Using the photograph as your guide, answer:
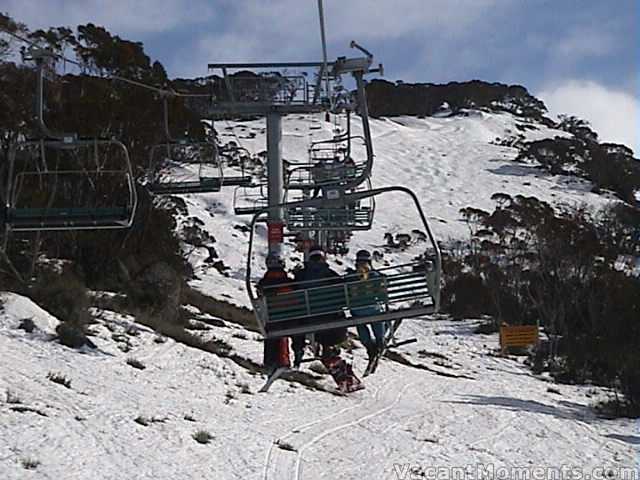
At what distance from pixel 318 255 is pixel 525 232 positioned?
3464 cm

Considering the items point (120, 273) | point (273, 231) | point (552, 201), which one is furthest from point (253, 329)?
point (552, 201)

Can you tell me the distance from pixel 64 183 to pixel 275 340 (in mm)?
13345

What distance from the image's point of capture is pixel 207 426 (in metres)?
11.1

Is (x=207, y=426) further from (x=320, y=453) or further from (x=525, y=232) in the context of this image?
(x=525, y=232)

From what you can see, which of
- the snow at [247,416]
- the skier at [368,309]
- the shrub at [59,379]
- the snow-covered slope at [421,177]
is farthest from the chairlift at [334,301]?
the snow-covered slope at [421,177]

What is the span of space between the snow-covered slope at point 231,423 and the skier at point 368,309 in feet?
4.35

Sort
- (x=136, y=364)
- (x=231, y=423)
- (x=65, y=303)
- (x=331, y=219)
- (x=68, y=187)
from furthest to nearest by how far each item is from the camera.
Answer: (x=68, y=187) < (x=65, y=303) < (x=331, y=219) < (x=136, y=364) < (x=231, y=423)

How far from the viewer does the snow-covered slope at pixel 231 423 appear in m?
9.01

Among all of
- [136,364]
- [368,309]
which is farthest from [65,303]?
[368,309]

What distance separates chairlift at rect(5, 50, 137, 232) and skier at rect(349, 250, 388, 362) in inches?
109

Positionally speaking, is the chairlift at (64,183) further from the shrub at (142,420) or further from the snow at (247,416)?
the shrub at (142,420)

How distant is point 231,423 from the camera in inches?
A: 458

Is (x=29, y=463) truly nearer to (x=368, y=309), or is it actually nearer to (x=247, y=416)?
(x=368, y=309)

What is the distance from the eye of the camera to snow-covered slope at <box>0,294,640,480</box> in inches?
355
